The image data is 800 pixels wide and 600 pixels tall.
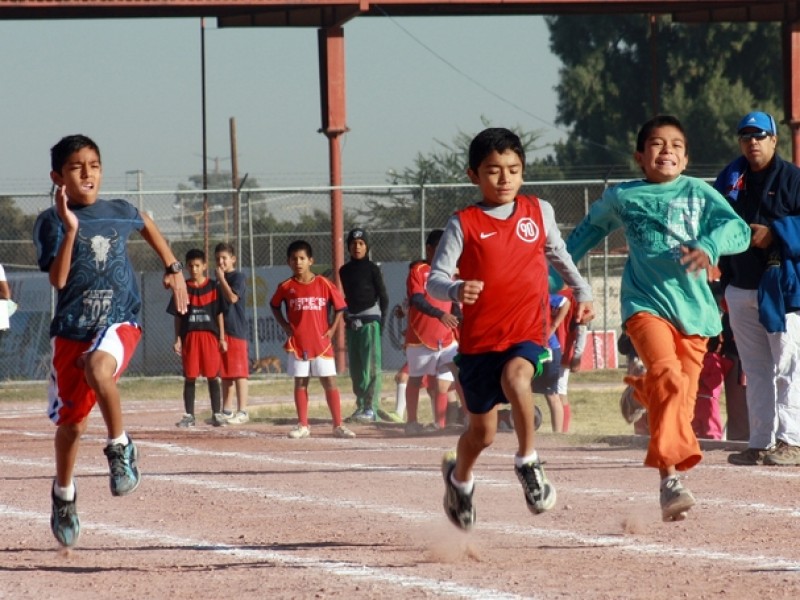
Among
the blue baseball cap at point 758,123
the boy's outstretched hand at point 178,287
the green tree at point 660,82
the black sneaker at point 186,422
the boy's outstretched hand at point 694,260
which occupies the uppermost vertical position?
the green tree at point 660,82

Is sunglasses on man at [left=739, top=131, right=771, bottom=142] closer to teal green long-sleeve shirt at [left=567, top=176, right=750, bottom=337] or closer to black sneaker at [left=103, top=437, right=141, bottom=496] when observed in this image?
teal green long-sleeve shirt at [left=567, top=176, right=750, bottom=337]

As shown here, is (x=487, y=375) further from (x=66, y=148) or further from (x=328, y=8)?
(x=328, y=8)

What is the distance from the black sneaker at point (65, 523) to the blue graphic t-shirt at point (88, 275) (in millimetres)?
766

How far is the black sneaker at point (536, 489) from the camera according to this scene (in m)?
6.66

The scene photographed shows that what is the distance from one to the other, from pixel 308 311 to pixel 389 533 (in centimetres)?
752

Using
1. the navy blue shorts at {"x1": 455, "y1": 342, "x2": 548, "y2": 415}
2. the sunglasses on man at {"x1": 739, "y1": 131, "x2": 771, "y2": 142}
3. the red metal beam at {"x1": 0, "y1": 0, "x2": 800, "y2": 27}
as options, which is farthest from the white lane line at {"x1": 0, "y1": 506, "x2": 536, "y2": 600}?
the red metal beam at {"x1": 0, "y1": 0, "x2": 800, "y2": 27}

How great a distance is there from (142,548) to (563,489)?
3140mm

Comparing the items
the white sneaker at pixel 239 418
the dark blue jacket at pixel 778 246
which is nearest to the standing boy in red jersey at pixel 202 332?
the white sneaker at pixel 239 418

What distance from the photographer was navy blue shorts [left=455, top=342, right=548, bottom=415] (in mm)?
6855

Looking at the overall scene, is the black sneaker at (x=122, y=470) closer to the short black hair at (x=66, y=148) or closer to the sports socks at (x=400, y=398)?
the short black hair at (x=66, y=148)

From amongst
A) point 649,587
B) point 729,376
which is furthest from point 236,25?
point 649,587

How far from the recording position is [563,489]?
9555mm

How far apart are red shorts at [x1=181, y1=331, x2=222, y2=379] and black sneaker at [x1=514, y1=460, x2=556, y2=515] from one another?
32.6 feet

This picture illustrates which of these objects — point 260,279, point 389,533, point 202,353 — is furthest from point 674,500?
point 260,279
